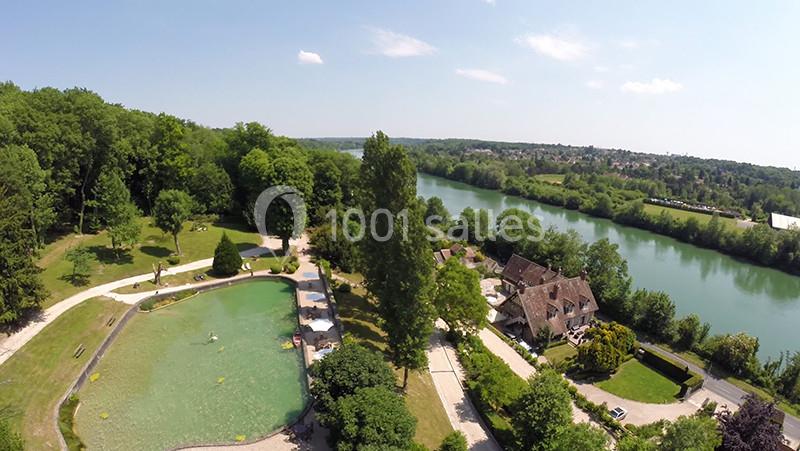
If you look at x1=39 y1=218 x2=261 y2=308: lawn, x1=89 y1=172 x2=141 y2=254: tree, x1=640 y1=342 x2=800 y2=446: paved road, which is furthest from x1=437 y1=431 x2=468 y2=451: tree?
x1=89 y1=172 x2=141 y2=254: tree

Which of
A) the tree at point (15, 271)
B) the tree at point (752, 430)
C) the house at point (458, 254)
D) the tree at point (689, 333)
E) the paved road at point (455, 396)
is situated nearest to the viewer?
the tree at point (752, 430)

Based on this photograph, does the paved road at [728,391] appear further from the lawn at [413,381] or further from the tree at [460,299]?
the lawn at [413,381]

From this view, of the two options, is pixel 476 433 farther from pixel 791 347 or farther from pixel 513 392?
pixel 791 347

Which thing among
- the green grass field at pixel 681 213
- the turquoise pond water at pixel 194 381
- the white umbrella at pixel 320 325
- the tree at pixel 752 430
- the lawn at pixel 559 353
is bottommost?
the lawn at pixel 559 353

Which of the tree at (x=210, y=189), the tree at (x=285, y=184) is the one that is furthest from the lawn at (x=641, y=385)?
the tree at (x=210, y=189)

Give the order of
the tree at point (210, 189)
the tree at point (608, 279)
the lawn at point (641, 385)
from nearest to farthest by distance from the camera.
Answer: the lawn at point (641, 385) → the tree at point (608, 279) → the tree at point (210, 189)

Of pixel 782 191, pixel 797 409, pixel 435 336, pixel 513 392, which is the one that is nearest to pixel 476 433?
pixel 513 392

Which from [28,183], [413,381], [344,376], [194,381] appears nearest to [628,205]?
[413,381]

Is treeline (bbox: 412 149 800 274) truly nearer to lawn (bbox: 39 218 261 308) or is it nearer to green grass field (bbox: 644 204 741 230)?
green grass field (bbox: 644 204 741 230)
